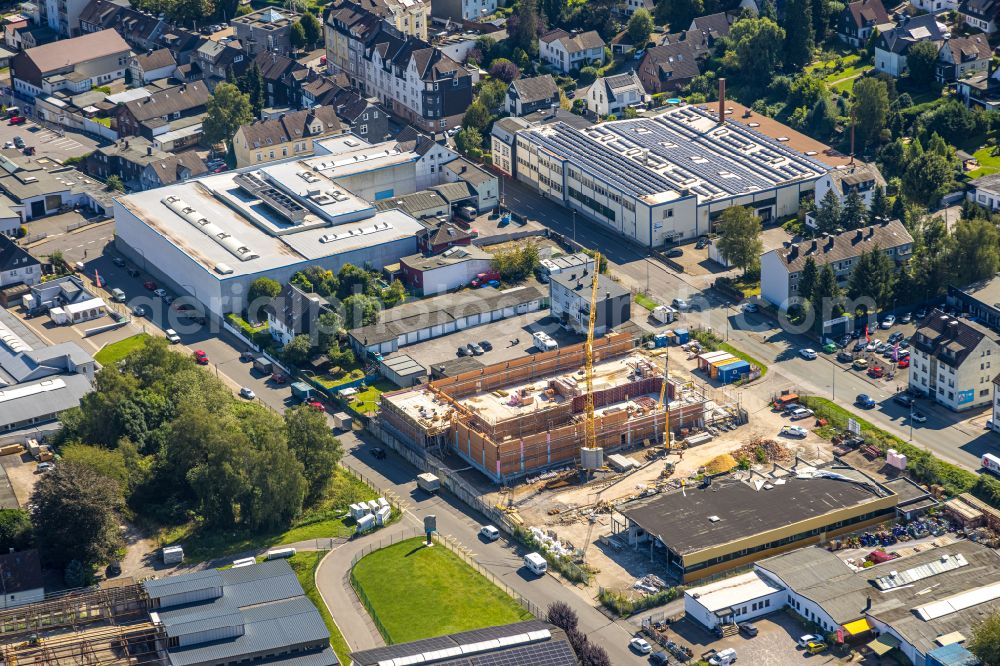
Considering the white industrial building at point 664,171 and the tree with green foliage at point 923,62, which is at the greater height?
the tree with green foliage at point 923,62

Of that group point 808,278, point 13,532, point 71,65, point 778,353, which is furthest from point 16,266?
point 808,278

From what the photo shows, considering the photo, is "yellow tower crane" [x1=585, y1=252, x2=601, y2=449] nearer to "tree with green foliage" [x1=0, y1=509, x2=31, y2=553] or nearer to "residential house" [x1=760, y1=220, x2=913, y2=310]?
"residential house" [x1=760, y1=220, x2=913, y2=310]

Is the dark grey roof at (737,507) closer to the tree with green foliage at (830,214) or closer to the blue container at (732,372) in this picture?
the blue container at (732,372)

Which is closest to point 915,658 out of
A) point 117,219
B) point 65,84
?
point 117,219

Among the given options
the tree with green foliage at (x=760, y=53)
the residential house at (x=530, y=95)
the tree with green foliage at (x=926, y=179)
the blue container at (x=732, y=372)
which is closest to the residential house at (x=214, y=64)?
the residential house at (x=530, y=95)

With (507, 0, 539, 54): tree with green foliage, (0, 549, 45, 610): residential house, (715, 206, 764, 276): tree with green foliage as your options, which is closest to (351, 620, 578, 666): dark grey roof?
(0, 549, 45, 610): residential house

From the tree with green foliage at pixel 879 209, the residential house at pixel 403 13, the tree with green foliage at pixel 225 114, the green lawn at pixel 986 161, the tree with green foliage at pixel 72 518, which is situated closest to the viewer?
the tree with green foliage at pixel 72 518
